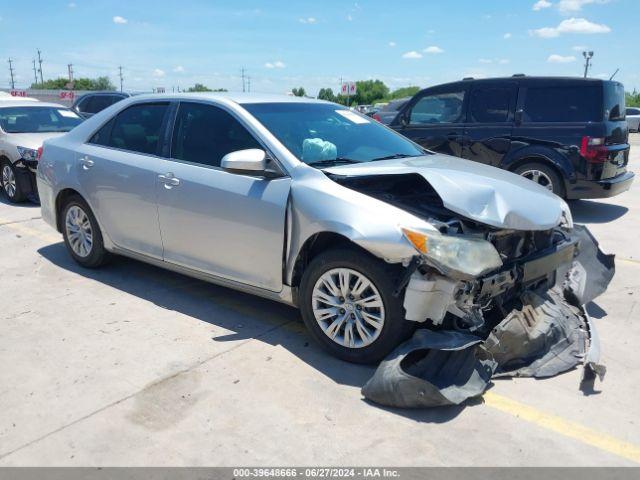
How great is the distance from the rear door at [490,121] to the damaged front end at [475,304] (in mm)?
4648

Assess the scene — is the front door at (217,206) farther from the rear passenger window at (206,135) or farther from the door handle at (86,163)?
the door handle at (86,163)

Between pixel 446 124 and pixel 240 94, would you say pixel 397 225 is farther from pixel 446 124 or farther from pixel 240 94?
pixel 446 124

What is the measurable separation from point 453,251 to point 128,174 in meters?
2.92

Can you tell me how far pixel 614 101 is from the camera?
823 cm

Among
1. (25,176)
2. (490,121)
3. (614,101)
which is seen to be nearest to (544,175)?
(490,121)

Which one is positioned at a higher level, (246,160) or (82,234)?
(246,160)

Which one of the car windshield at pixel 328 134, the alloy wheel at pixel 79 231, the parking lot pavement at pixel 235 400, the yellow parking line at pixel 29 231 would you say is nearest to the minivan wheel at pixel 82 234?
the alloy wheel at pixel 79 231

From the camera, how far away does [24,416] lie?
10.4ft

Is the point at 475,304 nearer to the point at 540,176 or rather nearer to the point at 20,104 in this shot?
the point at 540,176

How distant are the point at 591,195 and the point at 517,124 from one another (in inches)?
58.5

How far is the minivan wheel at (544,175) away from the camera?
8.25 m

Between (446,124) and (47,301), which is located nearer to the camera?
(47,301)

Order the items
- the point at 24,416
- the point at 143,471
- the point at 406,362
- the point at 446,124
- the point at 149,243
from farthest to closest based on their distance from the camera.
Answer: the point at 446,124 < the point at 149,243 < the point at 406,362 < the point at 24,416 < the point at 143,471

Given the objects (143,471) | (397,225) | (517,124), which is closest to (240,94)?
(397,225)
